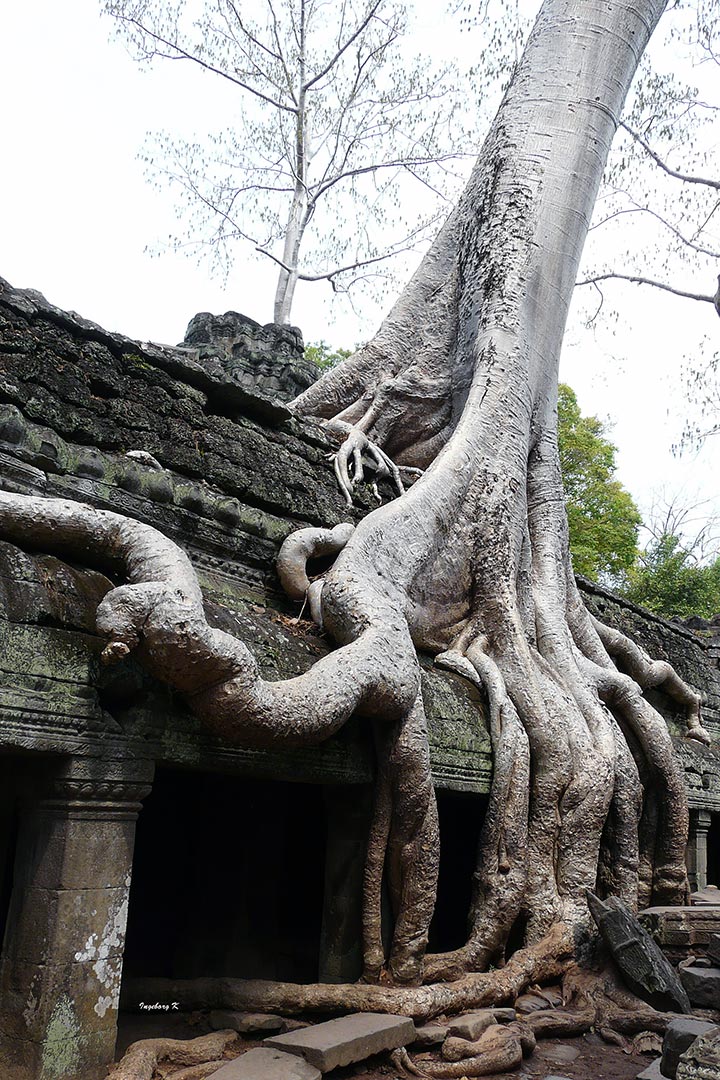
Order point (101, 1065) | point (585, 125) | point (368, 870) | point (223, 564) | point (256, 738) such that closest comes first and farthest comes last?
point (101, 1065) → point (256, 738) → point (368, 870) → point (223, 564) → point (585, 125)

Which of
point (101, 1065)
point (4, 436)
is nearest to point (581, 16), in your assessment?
point (4, 436)

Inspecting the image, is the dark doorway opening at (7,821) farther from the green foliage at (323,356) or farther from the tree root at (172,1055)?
the green foliage at (323,356)

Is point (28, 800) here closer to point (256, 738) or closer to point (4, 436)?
point (256, 738)

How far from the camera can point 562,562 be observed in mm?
5684

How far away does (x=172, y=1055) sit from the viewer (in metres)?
2.76

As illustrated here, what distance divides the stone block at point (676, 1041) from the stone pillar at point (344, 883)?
1.10 metres

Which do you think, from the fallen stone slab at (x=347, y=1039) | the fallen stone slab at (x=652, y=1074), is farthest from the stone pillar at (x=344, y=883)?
the fallen stone slab at (x=652, y=1074)

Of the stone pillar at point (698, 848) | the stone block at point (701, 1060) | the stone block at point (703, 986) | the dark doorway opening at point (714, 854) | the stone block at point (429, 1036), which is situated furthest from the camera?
the dark doorway opening at point (714, 854)

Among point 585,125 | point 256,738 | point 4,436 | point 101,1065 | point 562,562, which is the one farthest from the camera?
point 585,125

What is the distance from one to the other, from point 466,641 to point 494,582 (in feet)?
1.23

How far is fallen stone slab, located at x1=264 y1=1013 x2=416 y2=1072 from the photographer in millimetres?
2762

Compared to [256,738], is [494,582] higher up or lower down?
higher up

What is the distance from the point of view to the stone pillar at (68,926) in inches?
95.8

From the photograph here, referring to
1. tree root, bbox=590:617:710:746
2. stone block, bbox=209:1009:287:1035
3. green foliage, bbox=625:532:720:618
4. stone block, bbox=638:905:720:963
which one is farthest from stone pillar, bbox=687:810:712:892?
green foliage, bbox=625:532:720:618
